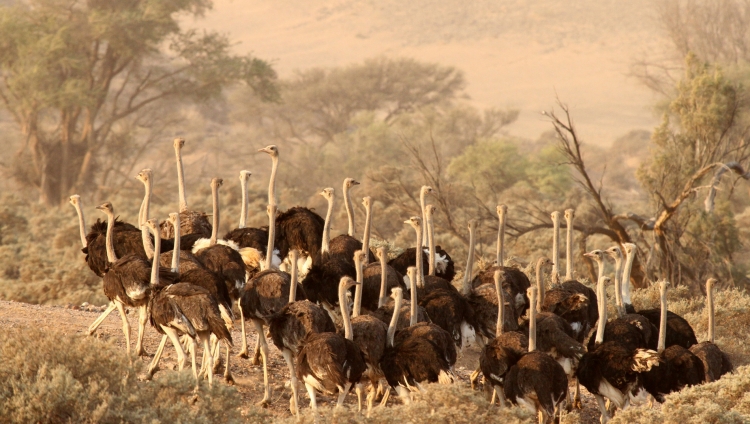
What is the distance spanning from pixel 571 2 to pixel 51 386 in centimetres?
6699

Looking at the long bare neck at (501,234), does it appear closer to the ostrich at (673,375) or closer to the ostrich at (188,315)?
the ostrich at (673,375)

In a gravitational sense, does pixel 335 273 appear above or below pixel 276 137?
above

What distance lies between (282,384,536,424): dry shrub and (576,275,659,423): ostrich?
4.08 feet

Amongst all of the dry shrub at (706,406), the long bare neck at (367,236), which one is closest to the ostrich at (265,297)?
the long bare neck at (367,236)

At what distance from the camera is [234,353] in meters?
9.60

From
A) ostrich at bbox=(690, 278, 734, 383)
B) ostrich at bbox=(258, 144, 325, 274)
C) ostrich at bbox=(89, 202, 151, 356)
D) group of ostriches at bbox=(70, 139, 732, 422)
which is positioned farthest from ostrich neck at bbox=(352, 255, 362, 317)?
ostrich at bbox=(690, 278, 734, 383)

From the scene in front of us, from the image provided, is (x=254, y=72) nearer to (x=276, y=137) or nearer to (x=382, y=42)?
(x=276, y=137)

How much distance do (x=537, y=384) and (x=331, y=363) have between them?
4.78 ft

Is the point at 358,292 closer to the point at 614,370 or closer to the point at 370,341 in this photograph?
the point at 370,341

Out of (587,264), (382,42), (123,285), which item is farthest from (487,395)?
(382,42)

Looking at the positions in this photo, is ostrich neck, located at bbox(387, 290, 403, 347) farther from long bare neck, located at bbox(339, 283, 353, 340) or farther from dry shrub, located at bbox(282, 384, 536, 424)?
dry shrub, located at bbox(282, 384, 536, 424)

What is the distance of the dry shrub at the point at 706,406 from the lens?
278 inches

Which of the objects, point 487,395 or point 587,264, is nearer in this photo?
point 487,395

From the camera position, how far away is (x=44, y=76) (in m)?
26.6
